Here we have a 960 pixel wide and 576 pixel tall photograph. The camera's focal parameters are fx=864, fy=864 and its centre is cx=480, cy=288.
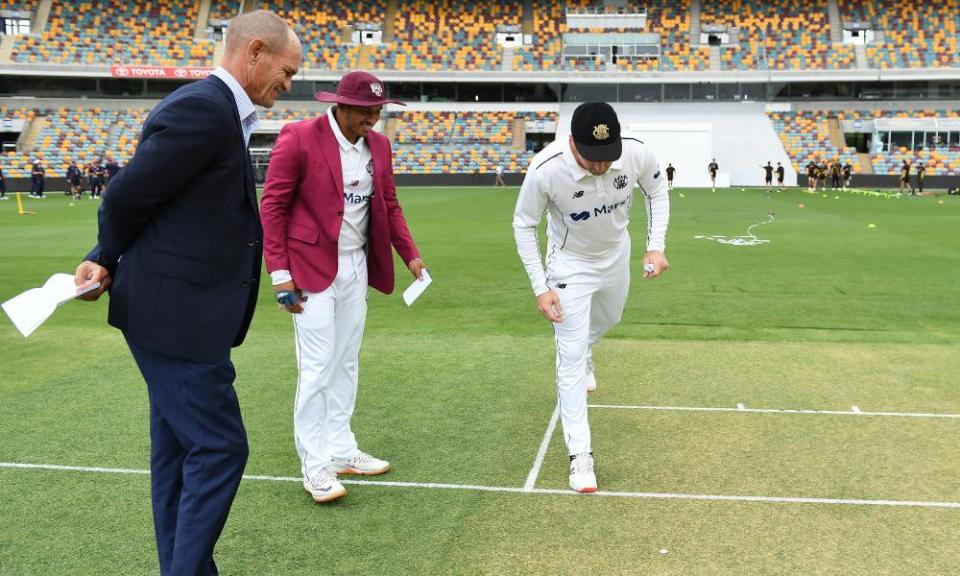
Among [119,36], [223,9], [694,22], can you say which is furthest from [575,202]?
[223,9]

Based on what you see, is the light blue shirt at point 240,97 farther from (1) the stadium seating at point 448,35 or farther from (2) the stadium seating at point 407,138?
(1) the stadium seating at point 448,35

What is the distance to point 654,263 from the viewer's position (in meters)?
5.54

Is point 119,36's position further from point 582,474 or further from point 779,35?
point 582,474

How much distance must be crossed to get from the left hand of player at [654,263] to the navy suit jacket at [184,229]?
9.67 feet

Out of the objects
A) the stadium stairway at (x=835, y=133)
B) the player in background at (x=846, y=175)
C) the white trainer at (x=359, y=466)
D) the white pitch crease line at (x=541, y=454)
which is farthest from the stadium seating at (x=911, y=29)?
the white trainer at (x=359, y=466)

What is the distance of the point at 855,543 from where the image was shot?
13.7 ft

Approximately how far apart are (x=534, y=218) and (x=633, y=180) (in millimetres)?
657

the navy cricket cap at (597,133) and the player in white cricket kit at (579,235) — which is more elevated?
the navy cricket cap at (597,133)

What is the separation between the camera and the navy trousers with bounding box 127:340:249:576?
3.28 m

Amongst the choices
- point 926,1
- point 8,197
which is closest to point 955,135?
point 926,1

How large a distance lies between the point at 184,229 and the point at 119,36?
201 ft

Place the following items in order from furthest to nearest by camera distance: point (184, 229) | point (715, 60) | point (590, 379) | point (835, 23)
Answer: point (835, 23)
point (715, 60)
point (590, 379)
point (184, 229)

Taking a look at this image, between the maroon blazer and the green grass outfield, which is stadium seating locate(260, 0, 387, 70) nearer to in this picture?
the green grass outfield

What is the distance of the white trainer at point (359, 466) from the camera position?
17.1ft
